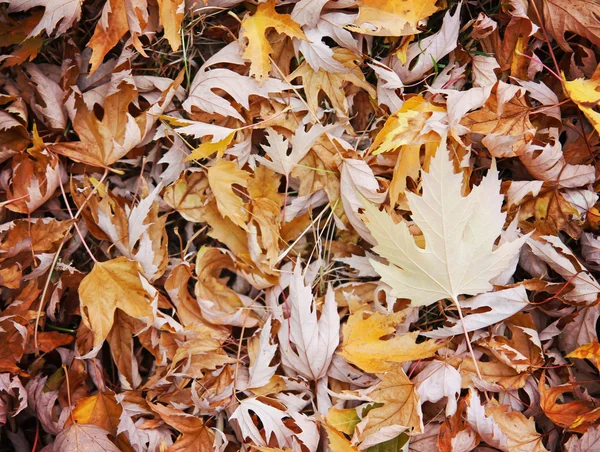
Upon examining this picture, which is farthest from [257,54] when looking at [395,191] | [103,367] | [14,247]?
[103,367]

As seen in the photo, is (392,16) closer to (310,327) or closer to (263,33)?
(263,33)

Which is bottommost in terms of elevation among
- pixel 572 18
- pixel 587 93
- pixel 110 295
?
pixel 110 295

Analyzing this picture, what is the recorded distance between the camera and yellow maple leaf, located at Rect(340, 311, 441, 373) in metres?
0.86

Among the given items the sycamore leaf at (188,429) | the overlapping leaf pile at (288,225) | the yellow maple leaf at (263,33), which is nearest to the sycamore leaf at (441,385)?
the overlapping leaf pile at (288,225)

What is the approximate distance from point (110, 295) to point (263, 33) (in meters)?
0.57

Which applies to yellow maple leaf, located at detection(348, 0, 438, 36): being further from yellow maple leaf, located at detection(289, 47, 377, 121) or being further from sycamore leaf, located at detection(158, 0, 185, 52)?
sycamore leaf, located at detection(158, 0, 185, 52)

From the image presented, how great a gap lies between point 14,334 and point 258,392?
19.3 inches

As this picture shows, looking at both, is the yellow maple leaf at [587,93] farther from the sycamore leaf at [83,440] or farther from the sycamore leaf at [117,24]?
the sycamore leaf at [83,440]

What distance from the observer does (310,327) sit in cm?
88

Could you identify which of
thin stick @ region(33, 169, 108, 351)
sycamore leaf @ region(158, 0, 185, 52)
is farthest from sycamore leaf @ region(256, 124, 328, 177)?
thin stick @ region(33, 169, 108, 351)

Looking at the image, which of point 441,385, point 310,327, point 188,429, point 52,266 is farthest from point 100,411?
point 441,385

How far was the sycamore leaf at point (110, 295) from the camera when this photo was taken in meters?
0.89

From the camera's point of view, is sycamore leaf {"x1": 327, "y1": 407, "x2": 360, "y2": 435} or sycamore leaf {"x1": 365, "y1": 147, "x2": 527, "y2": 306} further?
sycamore leaf {"x1": 327, "y1": 407, "x2": 360, "y2": 435}

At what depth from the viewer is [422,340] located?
948mm
